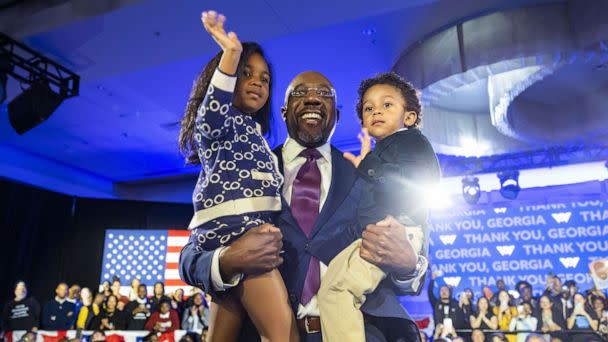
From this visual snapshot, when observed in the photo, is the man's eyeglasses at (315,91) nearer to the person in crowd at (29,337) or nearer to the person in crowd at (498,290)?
the person in crowd at (498,290)

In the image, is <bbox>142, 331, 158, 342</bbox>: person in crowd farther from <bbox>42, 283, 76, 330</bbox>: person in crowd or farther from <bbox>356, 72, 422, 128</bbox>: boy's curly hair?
<bbox>356, 72, 422, 128</bbox>: boy's curly hair

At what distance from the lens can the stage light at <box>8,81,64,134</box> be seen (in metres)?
6.14

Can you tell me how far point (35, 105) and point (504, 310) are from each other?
6.93m

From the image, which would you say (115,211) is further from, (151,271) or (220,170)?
(220,170)

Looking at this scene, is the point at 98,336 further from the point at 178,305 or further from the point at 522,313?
the point at 522,313

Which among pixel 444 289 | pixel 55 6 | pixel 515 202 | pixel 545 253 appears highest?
pixel 55 6

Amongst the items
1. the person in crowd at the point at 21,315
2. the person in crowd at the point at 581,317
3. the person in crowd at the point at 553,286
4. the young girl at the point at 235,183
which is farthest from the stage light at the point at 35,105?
the person in crowd at the point at 581,317

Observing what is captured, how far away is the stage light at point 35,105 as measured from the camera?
20.1 ft

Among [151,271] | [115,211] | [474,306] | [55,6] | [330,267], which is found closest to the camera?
[330,267]

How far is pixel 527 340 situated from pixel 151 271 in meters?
8.00

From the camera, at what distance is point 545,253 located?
873cm

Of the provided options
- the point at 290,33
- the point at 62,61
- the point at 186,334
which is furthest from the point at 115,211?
the point at 290,33

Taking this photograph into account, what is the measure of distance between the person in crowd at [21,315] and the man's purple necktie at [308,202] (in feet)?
27.7

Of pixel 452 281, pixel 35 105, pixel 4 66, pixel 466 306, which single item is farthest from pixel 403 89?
pixel 452 281
